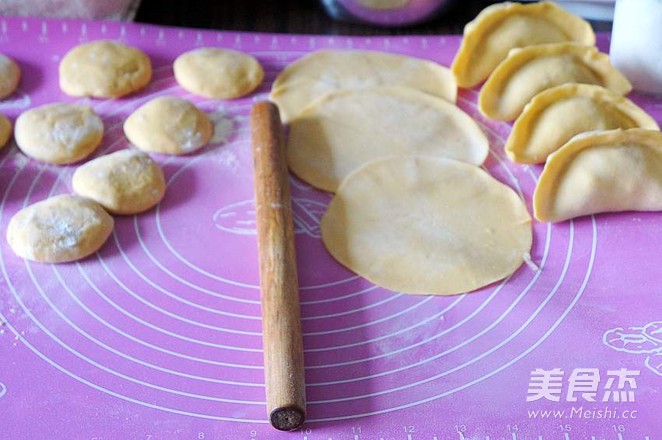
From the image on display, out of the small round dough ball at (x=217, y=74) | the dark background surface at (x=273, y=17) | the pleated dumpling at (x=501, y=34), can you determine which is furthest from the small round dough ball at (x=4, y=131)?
the pleated dumpling at (x=501, y=34)

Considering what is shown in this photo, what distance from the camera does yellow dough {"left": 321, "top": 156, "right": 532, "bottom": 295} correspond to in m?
0.93

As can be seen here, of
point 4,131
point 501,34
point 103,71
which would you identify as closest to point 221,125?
point 103,71

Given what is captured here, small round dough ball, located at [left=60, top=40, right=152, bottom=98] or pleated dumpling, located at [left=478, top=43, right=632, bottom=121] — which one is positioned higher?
small round dough ball, located at [left=60, top=40, right=152, bottom=98]

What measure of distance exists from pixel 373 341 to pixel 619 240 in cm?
34

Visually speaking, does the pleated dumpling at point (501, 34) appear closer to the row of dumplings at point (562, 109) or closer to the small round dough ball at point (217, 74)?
the row of dumplings at point (562, 109)

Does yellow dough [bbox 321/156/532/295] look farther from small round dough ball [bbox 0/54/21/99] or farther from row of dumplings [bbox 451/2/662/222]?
small round dough ball [bbox 0/54/21/99]

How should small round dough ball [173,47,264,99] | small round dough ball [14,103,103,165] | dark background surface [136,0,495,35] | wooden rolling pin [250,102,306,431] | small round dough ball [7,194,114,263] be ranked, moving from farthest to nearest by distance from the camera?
dark background surface [136,0,495,35]
small round dough ball [173,47,264,99]
small round dough ball [14,103,103,165]
small round dough ball [7,194,114,263]
wooden rolling pin [250,102,306,431]

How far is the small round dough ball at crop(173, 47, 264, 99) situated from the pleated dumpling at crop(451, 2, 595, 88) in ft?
0.99

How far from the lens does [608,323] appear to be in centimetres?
89

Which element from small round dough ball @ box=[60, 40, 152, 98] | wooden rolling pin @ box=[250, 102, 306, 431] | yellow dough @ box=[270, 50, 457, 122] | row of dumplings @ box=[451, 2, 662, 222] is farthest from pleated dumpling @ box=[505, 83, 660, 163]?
small round dough ball @ box=[60, 40, 152, 98]

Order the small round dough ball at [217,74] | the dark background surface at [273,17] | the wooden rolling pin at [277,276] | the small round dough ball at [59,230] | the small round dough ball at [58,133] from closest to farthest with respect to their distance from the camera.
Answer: the wooden rolling pin at [277,276] < the small round dough ball at [59,230] < the small round dough ball at [58,133] < the small round dough ball at [217,74] < the dark background surface at [273,17]

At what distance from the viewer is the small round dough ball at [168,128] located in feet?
3.48

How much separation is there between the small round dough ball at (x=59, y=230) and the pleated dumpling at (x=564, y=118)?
0.54 metres

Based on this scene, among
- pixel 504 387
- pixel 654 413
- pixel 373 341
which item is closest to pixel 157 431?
pixel 373 341
